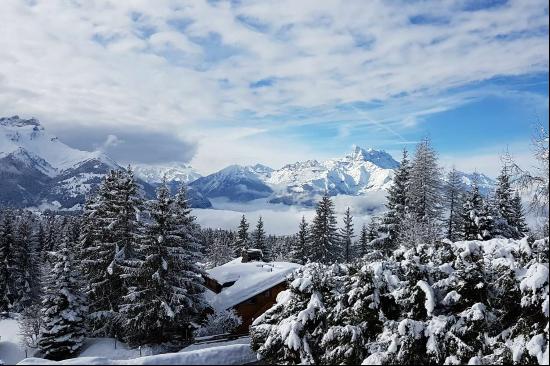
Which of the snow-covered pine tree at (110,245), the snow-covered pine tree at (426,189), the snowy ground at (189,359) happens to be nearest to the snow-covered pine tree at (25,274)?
the snow-covered pine tree at (110,245)

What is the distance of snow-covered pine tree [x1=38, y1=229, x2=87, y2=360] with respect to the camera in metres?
31.8

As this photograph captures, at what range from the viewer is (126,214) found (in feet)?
122

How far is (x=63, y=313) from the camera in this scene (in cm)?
3219

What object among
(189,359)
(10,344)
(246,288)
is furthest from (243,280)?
(189,359)

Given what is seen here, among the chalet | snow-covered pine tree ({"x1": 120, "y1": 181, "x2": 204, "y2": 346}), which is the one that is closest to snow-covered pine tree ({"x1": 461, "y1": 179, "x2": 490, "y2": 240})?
the chalet

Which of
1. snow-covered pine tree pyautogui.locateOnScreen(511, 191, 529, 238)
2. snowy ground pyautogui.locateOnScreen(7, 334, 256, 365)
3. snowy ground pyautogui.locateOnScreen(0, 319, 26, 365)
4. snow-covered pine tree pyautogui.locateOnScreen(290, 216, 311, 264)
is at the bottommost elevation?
snowy ground pyautogui.locateOnScreen(0, 319, 26, 365)

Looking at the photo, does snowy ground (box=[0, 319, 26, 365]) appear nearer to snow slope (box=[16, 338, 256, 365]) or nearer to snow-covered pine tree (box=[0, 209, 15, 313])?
snow-covered pine tree (box=[0, 209, 15, 313])

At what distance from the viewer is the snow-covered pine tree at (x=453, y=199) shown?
50594 mm

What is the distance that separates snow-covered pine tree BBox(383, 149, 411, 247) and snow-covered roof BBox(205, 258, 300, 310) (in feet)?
39.1

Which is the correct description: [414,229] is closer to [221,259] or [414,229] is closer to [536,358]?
[536,358]

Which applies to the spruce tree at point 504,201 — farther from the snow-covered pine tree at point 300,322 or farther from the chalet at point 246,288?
the snow-covered pine tree at point 300,322

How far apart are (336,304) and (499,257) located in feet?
18.5

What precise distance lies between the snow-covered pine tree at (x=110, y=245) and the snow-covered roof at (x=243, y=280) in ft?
28.8

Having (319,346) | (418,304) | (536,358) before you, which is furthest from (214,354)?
(536,358)
